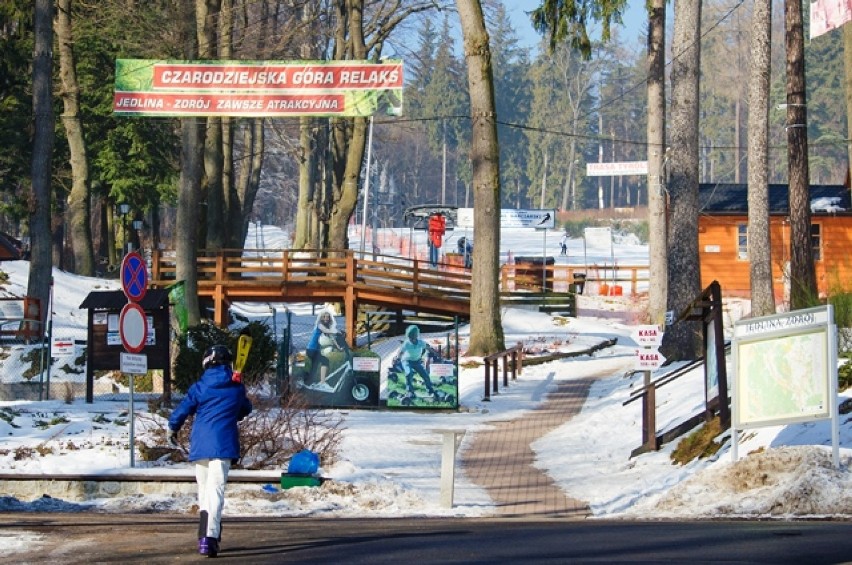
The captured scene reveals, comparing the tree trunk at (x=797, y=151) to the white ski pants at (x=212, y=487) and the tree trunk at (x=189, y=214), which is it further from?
the white ski pants at (x=212, y=487)

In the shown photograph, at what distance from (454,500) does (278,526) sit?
3.20m

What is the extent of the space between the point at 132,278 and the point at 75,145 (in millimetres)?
26005

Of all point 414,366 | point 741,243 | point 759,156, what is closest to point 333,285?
point 414,366

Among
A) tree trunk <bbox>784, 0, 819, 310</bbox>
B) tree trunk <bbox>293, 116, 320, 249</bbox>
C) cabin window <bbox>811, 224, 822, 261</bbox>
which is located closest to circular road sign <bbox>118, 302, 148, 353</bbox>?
tree trunk <bbox>784, 0, 819, 310</bbox>

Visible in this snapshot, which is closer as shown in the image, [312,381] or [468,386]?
[312,381]

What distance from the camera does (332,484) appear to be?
1574 centimetres

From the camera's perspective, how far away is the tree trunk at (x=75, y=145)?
41.7 meters

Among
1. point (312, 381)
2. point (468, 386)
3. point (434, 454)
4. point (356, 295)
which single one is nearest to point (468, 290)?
point (356, 295)

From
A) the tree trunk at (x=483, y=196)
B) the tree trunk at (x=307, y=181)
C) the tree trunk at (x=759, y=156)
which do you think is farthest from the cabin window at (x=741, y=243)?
the tree trunk at (x=759, y=156)

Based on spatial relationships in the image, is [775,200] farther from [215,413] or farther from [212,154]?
[215,413]

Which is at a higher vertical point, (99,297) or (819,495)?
(99,297)

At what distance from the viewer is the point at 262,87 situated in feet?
109

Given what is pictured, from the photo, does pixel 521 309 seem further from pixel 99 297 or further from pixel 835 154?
pixel 835 154

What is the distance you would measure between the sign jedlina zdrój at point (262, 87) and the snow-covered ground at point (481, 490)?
898 centimetres
